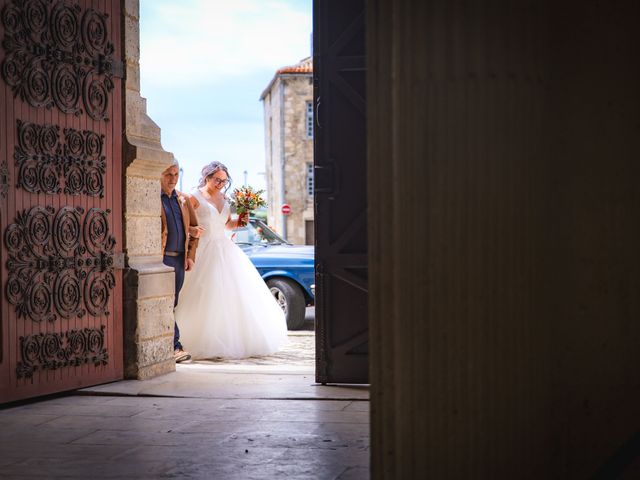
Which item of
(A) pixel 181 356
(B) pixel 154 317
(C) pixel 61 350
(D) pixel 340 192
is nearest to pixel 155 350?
(B) pixel 154 317

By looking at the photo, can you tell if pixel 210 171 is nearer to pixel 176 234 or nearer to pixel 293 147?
pixel 176 234

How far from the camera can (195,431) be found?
5281mm

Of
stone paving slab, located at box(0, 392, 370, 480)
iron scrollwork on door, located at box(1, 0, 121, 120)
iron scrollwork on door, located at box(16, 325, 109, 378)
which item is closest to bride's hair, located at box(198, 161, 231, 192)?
iron scrollwork on door, located at box(1, 0, 121, 120)

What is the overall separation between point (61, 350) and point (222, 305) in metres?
3.25

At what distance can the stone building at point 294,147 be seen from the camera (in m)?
42.5

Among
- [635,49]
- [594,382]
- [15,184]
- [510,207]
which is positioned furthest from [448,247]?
[15,184]

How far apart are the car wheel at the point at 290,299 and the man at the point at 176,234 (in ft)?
9.45

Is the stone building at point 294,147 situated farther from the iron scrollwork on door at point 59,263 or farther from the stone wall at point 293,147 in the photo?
the iron scrollwork on door at point 59,263

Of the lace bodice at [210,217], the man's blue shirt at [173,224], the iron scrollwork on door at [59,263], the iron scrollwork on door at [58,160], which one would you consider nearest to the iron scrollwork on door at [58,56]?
the iron scrollwork on door at [58,160]

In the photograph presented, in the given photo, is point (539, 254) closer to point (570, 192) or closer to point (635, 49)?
point (570, 192)

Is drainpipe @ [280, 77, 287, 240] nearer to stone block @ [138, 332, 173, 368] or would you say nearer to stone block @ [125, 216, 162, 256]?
stone block @ [125, 216, 162, 256]

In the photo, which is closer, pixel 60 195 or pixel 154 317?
pixel 60 195

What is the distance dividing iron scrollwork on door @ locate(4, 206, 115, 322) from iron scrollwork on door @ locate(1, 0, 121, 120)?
2.50 ft

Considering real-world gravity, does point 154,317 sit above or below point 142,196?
below
